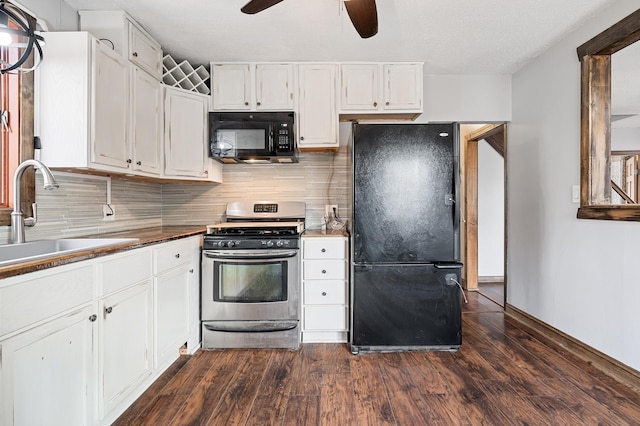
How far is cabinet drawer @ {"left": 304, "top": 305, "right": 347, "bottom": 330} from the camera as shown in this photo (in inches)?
103

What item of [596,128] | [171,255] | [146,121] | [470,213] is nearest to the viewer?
[171,255]

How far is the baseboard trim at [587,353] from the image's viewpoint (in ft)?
6.50

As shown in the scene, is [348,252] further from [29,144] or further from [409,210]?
[29,144]

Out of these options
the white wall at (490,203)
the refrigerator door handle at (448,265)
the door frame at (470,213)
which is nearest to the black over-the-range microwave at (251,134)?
the refrigerator door handle at (448,265)

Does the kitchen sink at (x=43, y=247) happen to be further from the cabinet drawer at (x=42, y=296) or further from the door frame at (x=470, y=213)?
the door frame at (x=470, y=213)

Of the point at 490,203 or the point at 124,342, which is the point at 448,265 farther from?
the point at 490,203

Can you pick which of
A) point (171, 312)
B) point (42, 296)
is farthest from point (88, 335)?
point (171, 312)

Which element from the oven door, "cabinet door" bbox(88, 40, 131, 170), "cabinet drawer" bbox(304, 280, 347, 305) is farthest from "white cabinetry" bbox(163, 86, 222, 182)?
"cabinet drawer" bbox(304, 280, 347, 305)

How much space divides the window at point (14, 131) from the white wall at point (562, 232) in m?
3.46

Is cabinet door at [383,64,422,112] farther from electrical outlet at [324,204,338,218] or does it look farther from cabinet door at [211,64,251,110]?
cabinet door at [211,64,251,110]

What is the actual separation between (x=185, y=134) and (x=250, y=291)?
1.40 metres

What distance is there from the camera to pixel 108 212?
2.43m

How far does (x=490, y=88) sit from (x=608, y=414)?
8.99 feet

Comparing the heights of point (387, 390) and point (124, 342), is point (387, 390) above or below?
below
